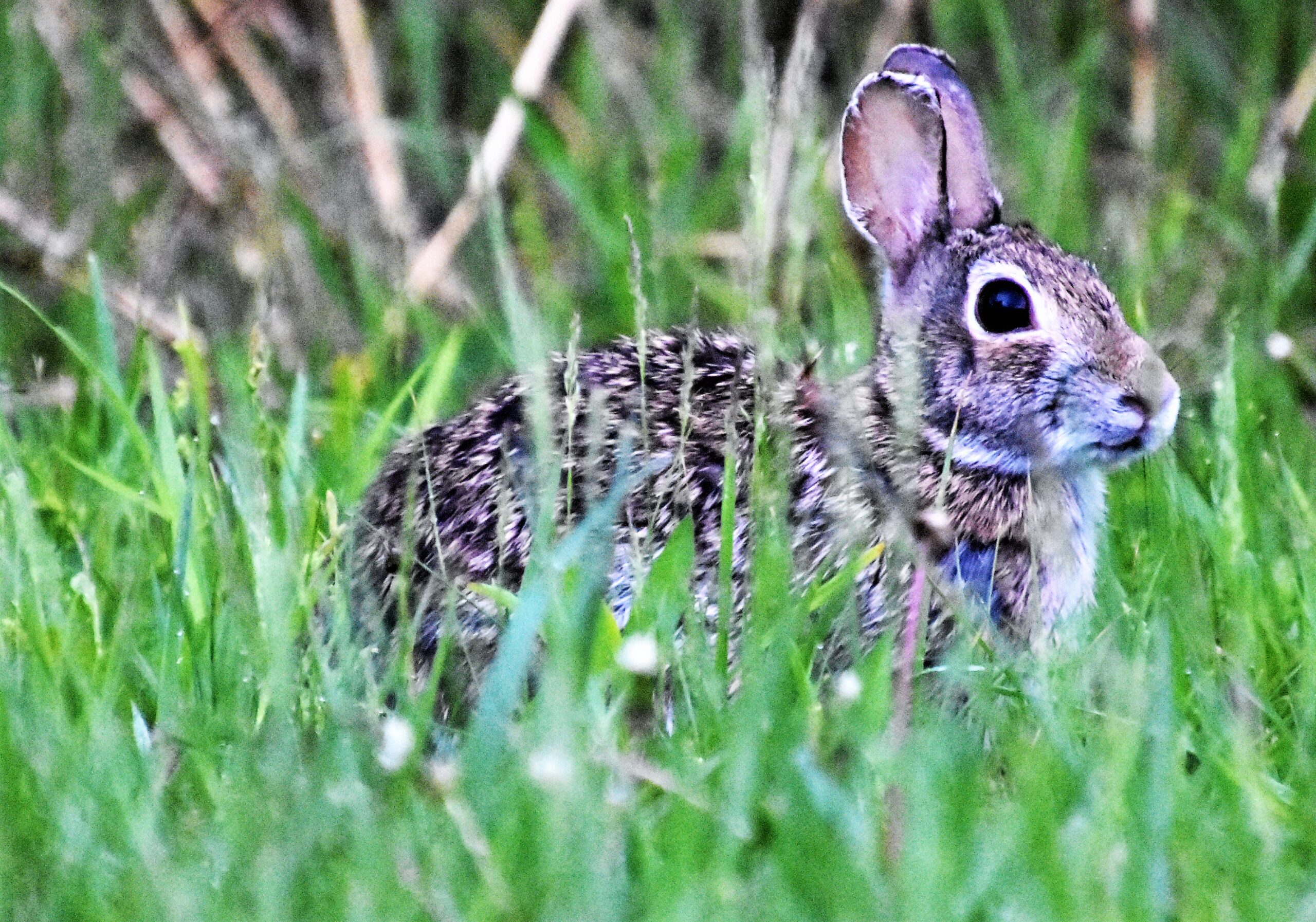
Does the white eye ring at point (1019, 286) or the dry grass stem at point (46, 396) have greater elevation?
the white eye ring at point (1019, 286)

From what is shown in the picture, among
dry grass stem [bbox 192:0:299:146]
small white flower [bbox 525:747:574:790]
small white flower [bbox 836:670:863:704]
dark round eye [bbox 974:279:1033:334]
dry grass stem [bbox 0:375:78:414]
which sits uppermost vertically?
dry grass stem [bbox 192:0:299:146]

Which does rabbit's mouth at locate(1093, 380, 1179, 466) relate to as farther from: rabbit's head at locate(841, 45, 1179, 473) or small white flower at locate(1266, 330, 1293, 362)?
small white flower at locate(1266, 330, 1293, 362)

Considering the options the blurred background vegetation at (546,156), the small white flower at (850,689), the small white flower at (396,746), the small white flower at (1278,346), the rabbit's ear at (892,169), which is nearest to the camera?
the small white flower at (396,746)

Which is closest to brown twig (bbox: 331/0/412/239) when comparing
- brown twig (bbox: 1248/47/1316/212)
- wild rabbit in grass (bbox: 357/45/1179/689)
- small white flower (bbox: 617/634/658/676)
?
wild rabbit in grass (bbox: 357/45/1179/689)

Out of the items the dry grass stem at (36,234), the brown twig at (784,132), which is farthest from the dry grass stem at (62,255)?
the brown twig at (784,132)

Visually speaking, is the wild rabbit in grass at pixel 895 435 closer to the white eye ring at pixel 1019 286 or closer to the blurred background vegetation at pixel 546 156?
the white eye ring at pixel 1019 286

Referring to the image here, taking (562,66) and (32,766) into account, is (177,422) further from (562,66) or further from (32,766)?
(562,66)

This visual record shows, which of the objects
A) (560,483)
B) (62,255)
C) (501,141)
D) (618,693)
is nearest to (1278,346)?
(560,483)

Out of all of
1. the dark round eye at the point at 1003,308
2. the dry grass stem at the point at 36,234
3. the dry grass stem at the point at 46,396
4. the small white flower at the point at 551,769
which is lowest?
the dry grass stem at the point at 46,396
